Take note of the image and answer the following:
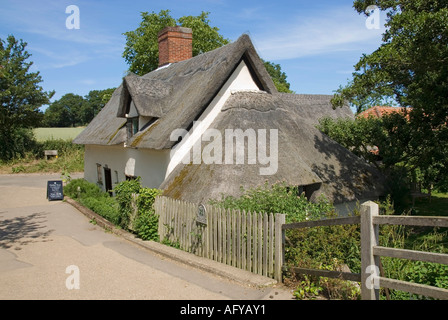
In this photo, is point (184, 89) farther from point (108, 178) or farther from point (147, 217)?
point (108, 178)

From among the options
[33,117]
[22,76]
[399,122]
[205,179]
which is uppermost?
[22,76]

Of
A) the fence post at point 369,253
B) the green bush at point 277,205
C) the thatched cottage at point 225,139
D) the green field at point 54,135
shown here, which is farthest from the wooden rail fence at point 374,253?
the green field at point 54,135

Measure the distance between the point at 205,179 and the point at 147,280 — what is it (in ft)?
12.7

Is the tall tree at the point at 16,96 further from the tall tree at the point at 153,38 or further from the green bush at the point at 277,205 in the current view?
the green bush at the point at 277,205

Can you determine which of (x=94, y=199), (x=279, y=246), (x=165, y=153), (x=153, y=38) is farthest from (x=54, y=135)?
(x=279, y=246)

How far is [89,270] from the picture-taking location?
7.84 meters

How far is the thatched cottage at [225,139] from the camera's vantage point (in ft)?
35.7

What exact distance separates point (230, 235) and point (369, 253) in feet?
10.7

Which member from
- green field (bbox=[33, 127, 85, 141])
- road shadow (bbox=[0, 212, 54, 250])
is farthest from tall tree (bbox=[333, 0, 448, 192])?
green field (bbox=[33, 127, 85, 141])

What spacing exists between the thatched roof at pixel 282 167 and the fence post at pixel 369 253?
5.07 meters
